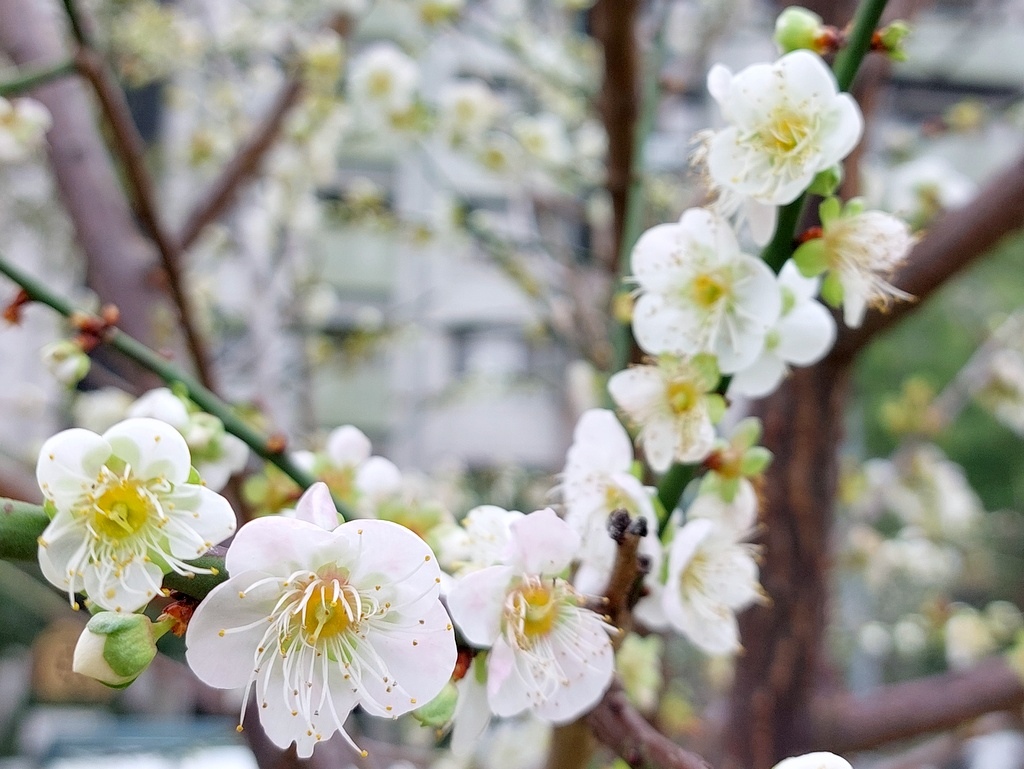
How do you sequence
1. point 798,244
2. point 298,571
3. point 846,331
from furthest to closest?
point 846,331
point 798,244
point 298,571

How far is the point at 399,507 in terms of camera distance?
0.45 metres

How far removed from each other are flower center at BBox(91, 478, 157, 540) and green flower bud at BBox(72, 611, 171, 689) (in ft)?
0.13

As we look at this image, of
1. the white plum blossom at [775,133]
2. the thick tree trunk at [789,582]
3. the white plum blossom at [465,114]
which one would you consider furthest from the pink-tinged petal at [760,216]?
the white plum blossom at [465,114]

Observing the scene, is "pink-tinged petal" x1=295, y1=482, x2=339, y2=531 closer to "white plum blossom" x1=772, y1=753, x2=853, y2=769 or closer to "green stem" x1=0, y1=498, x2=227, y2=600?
"green stem" x1=0, y1=498, x2=227, y2=600

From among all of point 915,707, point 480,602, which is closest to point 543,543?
point 480,602

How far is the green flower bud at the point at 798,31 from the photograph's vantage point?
374mm

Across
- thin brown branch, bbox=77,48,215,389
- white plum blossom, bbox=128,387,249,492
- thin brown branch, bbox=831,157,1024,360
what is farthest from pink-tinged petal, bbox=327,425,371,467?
thin brown branch, bbox=831,157,1024,360

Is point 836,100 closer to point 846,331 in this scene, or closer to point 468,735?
point 468,735

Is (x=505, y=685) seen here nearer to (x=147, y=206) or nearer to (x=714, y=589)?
(x=714, y=589)

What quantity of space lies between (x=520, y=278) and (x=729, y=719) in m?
0.66

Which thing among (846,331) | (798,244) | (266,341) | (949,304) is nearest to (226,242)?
(266,341)

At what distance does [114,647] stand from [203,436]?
164 mm

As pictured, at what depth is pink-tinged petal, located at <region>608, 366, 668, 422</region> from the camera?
15.6 inches

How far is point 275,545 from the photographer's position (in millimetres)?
261
